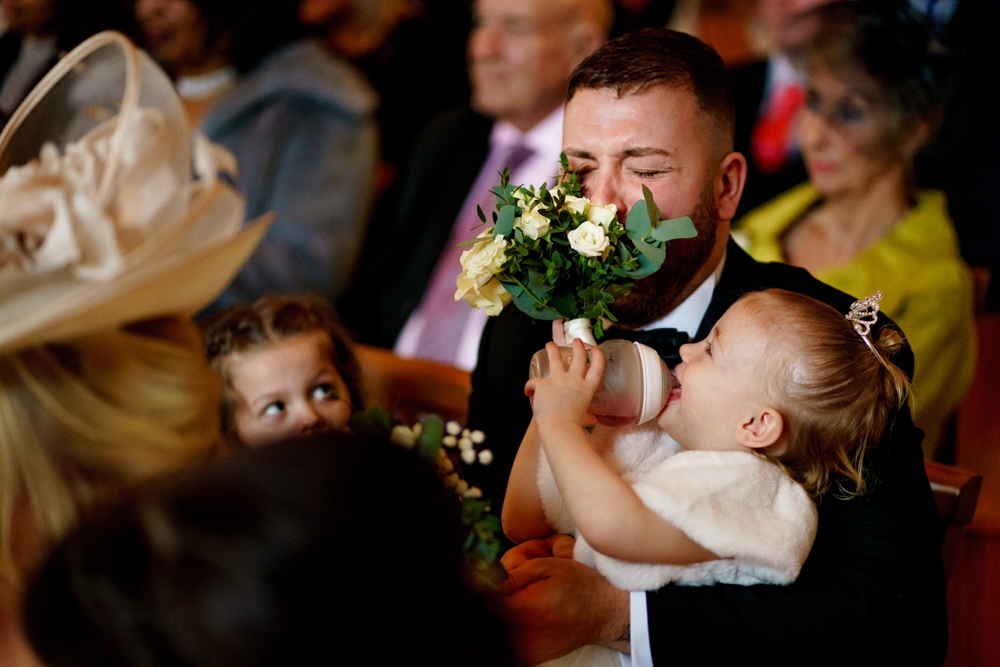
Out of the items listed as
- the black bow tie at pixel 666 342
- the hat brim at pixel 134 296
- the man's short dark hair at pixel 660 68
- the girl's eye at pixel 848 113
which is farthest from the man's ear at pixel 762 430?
the girl's eye at pixel 848 113

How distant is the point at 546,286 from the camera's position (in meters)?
1.52

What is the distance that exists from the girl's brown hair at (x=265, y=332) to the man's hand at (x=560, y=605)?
0.74 metres

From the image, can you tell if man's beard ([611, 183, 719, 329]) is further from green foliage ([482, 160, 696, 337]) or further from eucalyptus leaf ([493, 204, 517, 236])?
eucalyptus leaf ([493, 204, 517, 236])

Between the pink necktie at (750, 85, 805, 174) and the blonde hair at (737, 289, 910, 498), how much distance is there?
2195 mm

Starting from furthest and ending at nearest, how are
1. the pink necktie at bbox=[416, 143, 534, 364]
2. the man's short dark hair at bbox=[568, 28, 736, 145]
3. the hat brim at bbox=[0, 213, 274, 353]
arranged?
the pink necktie at bbox=[416, 143, 534, 364]
the man's short dark hair at bbox=[568, 28, 736, 145]
the hat brim at bbox=[0, 213, 274, 353]

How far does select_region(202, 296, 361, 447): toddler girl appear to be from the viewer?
75.0 inches

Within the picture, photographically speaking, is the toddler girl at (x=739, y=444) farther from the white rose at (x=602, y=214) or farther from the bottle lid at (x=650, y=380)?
the white rose at (x=602, y=214)

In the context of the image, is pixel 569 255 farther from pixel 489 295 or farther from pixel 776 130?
pixel 776 130

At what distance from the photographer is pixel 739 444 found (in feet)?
4.78

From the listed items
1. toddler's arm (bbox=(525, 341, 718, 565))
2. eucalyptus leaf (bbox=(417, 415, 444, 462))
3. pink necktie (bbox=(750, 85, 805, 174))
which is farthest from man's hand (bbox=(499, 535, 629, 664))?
pink necktie (bbox=(750, 85, 805, 174))

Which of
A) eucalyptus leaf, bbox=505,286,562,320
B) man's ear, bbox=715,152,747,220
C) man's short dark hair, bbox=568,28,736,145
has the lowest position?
eucalyptus leaf, bbox=505,286,562,320

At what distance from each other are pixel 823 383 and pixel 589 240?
17.4 inches

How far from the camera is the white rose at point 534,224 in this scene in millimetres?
1470

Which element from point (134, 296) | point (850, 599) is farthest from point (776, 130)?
point (134, 296)
